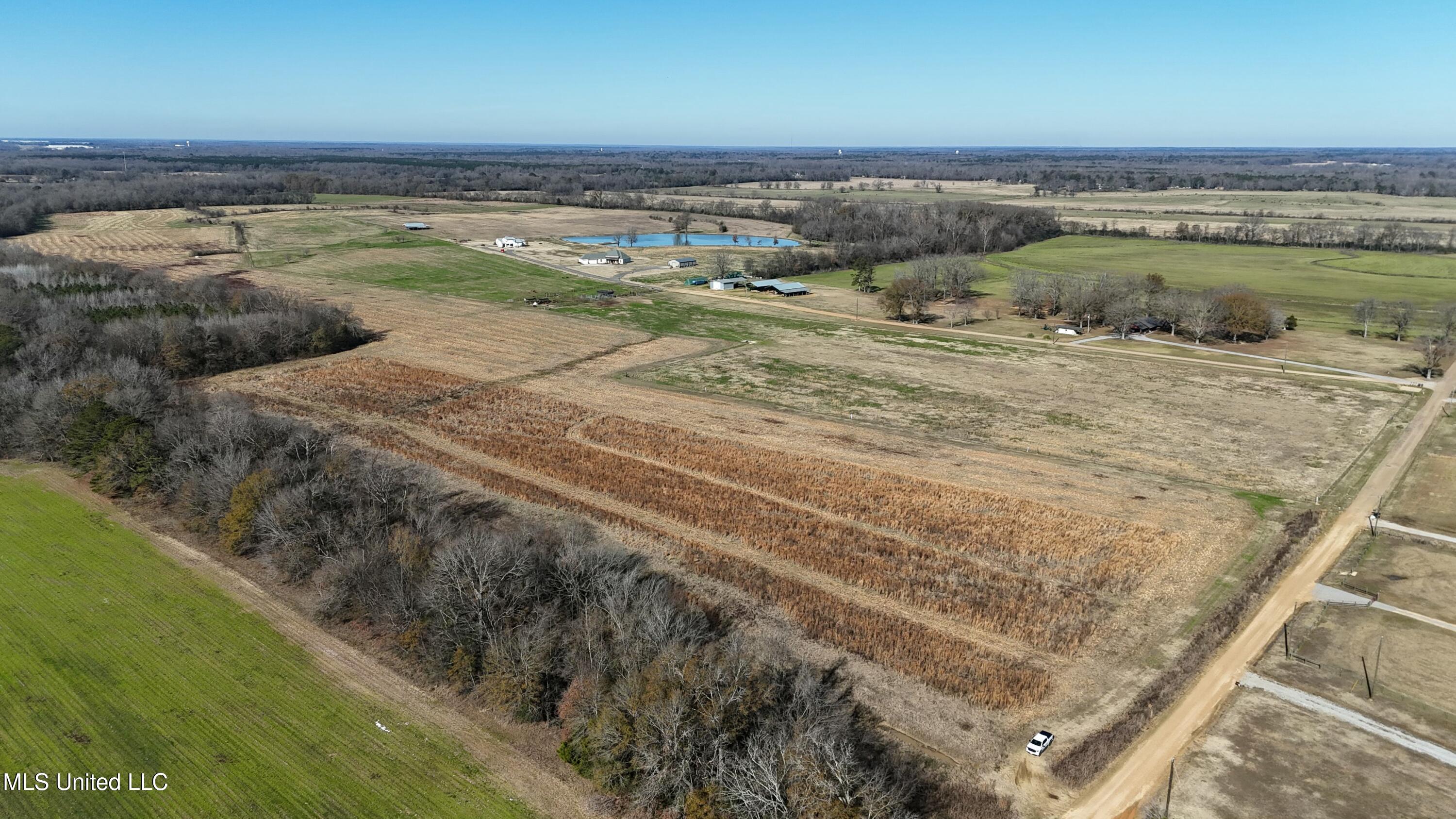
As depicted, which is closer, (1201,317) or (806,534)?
(806,534)

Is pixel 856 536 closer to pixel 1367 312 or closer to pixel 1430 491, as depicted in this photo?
pixel 1430 491

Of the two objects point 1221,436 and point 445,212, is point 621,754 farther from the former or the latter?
point 445,212

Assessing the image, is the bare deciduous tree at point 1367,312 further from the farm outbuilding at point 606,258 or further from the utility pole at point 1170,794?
the farm outbuilding at point 606,258

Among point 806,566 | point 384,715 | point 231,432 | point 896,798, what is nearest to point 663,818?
point 896,798

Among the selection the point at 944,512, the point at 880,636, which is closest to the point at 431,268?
the point at 944,512

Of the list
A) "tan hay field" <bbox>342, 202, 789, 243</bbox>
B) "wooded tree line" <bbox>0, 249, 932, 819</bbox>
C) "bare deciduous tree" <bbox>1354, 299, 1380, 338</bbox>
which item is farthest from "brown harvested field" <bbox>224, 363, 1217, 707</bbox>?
"tan hay field" <bbox>342, 202, 789, 243</bbox>

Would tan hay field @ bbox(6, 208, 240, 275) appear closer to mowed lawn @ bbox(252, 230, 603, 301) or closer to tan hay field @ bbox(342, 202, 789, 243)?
mowed lawn @ bbox(252, 230, 603, 301)
